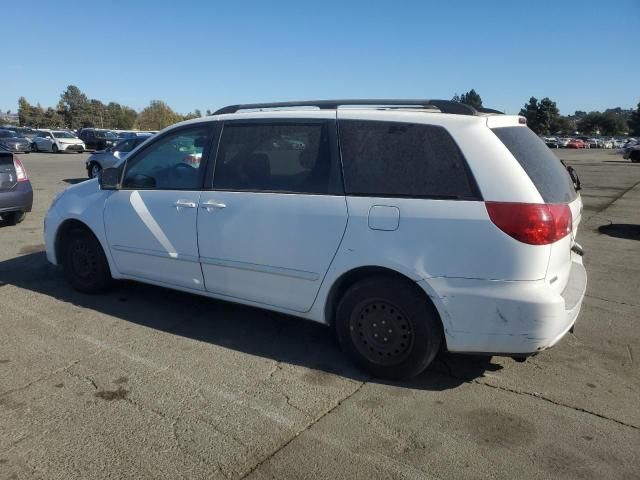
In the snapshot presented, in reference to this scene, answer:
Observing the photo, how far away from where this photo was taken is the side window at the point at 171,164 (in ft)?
14.3

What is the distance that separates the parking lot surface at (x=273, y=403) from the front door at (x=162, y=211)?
1.54ft

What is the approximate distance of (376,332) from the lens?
11.6ft

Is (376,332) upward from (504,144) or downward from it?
downward

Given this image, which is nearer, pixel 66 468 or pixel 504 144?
pixel 66 468

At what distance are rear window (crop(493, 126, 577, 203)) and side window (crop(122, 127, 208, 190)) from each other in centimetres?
233

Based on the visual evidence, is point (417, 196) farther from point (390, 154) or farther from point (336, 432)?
point (336, 432)

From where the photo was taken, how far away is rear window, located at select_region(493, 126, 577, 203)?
3242 millimetres

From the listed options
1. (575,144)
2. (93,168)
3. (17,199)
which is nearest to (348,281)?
(17,199)

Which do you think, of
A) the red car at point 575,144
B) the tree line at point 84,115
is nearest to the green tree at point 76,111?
the tree line at point 84,115

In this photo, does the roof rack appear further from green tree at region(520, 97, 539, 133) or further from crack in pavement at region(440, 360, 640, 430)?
green tree at region(520, 97, 539, 133)

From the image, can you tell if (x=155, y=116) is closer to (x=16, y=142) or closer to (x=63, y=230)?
(x=16, y=142)

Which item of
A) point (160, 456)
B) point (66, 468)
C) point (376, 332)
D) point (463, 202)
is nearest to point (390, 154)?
point (463, 202)

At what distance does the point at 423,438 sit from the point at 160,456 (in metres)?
1.38

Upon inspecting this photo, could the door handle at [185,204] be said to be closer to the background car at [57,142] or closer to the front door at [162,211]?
the front door at [162,211]
